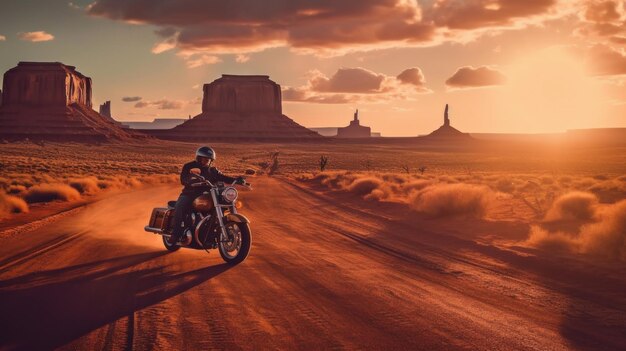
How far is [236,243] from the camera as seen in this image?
9.66 m

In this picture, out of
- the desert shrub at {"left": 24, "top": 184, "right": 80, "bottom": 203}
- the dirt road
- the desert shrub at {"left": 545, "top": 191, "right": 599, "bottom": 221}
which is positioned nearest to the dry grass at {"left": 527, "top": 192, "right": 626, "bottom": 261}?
the dirt road

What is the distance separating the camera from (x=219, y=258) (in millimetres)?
10297

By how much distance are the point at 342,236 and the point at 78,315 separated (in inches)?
298

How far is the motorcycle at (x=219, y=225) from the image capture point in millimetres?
9477

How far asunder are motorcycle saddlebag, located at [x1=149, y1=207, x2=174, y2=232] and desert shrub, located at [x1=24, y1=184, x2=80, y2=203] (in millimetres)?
13773

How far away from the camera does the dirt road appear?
5777mm

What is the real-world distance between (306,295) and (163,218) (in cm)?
420

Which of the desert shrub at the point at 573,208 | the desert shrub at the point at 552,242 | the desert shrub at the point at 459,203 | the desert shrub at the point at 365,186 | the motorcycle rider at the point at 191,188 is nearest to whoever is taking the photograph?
the motorcycle rider at the point at 191,188

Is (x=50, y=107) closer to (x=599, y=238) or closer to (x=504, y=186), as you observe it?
(x=504, y=186)

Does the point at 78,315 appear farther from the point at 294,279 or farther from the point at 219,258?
the point at 219,258

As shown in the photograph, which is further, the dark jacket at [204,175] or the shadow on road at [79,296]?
the dark jacket at [204,175]

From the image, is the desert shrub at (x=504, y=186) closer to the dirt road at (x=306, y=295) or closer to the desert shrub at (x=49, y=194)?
the dirt road at (x=306, y=295)

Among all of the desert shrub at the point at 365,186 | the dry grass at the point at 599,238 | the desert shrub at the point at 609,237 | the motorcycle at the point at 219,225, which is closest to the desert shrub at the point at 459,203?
the dry grass at the point at 599,238

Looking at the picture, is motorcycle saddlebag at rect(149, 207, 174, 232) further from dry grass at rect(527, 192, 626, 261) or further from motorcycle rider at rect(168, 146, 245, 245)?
dry grass at rect(527, 192, 626, 261)
